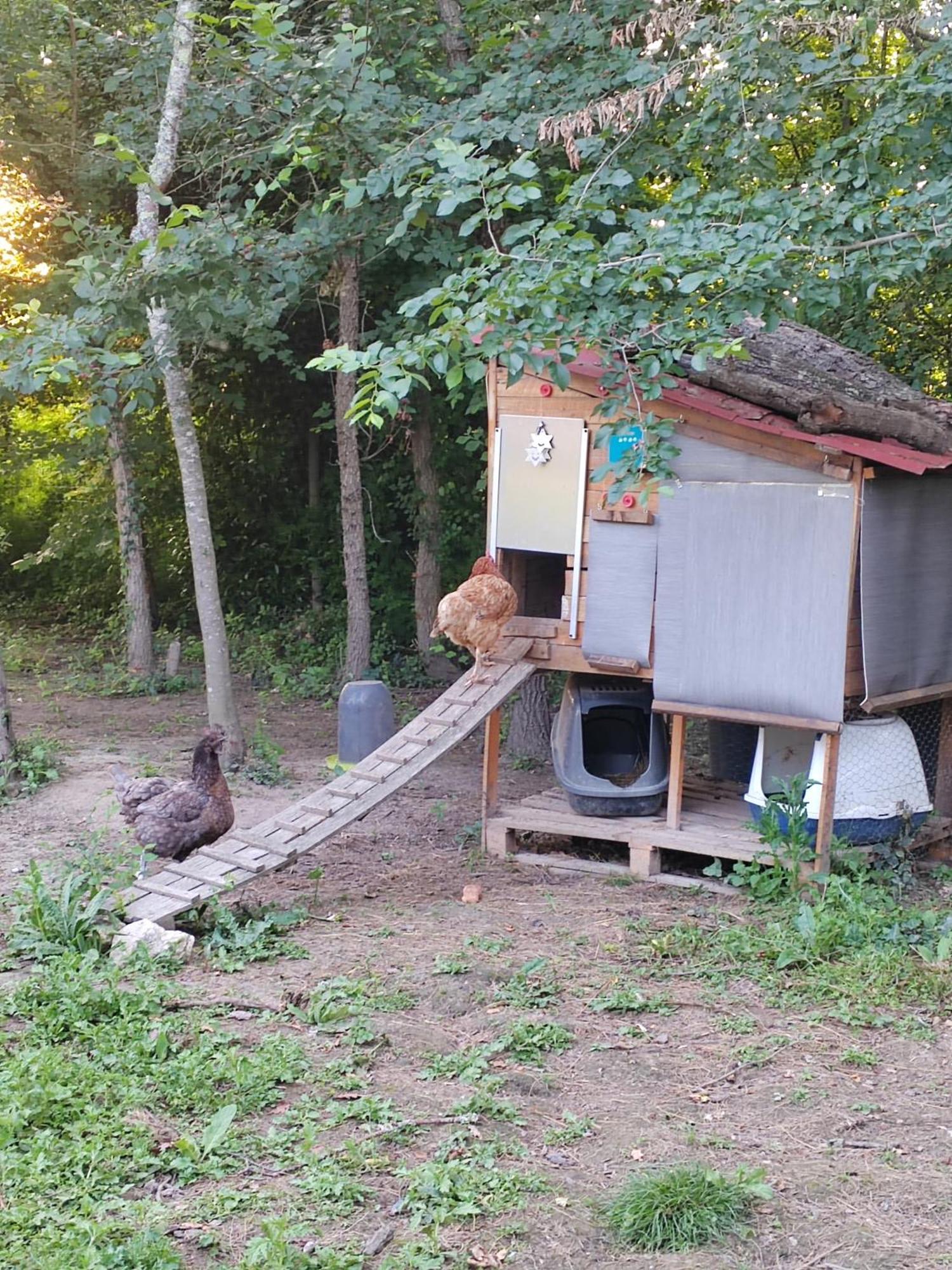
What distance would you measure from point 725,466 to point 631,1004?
2.85m

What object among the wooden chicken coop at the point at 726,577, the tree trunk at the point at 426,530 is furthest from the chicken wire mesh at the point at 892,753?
the tree trunk at the point at 426,530

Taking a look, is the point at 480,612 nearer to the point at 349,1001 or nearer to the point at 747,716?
the point at 747,716

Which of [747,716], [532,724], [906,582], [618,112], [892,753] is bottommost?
[532,724]

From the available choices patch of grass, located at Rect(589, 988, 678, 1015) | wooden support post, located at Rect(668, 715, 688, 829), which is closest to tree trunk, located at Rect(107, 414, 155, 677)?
wooden support post, located at Rect(668, 715, 688, 829)

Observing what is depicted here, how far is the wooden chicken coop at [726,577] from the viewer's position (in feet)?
20.7

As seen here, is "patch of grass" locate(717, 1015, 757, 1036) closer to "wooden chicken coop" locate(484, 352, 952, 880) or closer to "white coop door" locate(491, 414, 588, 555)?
"wooden chicken coop" locate(484, 352, 952, 880)

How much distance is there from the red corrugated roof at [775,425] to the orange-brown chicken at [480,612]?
1233 millimetres

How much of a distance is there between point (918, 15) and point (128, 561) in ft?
27.9

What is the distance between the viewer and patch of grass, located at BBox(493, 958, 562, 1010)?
5.14 m

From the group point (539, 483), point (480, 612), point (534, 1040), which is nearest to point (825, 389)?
point (539, 483)

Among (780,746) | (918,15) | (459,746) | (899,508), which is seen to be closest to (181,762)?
(459,746)

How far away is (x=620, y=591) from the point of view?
6875mm

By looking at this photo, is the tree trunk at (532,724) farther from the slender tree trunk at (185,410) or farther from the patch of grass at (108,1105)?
the patch of grass at (108,1105)

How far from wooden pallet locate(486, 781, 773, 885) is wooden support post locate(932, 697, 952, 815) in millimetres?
1187
